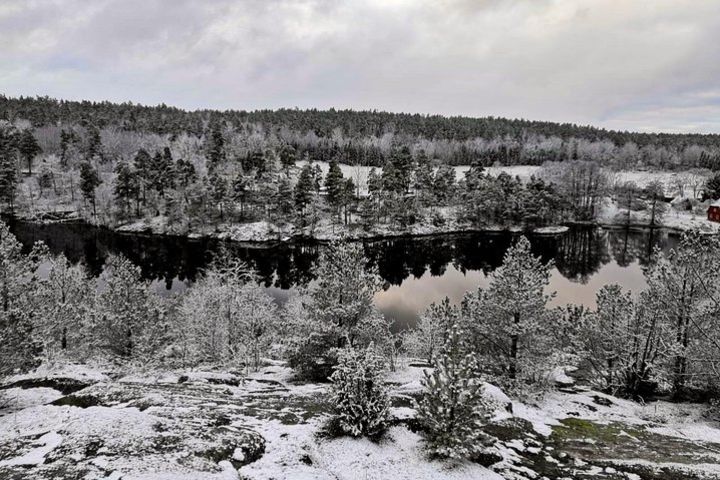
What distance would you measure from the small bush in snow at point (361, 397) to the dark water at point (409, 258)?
41341mm

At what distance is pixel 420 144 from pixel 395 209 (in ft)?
309

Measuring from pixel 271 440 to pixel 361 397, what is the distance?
144 inches

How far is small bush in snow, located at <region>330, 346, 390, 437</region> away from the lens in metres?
16.4

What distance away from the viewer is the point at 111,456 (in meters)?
13.2

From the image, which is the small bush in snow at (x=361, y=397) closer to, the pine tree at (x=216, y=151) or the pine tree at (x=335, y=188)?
the pine tree at (x=335, y=188)

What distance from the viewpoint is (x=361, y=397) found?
16.6m

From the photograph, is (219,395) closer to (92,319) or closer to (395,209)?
(92,319)

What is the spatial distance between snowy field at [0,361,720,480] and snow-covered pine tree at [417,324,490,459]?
665 mm

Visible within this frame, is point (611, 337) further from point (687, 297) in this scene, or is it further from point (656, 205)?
point (656, 205)

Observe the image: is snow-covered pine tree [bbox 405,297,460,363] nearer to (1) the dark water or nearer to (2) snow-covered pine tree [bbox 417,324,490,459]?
(1) the dark water

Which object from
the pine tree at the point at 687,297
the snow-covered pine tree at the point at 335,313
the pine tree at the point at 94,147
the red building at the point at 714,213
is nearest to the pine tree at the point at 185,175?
the pine tree at the point at 94,147

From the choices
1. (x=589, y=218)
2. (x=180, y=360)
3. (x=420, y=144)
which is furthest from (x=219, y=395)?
(x=420, y=144)

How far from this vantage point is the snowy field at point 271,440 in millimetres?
13281

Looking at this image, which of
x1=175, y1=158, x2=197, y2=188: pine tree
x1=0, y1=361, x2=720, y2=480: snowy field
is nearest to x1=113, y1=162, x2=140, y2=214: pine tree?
x1=175, y1=158, x2=197, y2=188: pine tree
